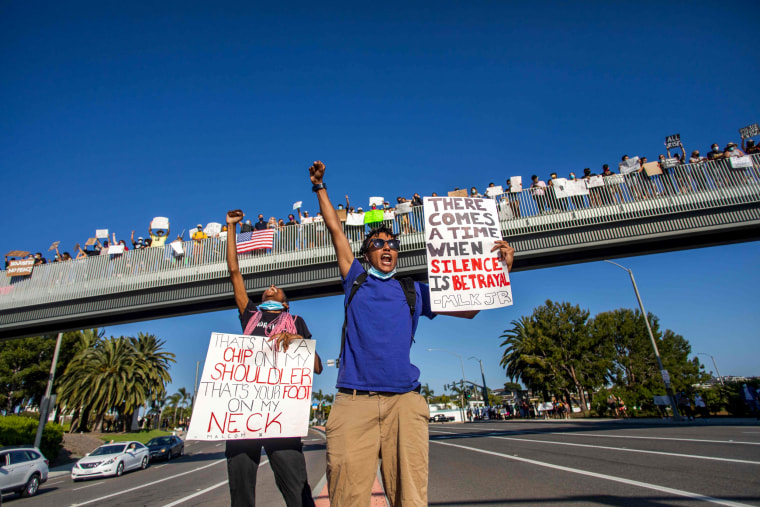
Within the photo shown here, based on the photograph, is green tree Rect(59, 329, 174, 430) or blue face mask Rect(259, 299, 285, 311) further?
green tree Rect(59, 329, 174, 430)

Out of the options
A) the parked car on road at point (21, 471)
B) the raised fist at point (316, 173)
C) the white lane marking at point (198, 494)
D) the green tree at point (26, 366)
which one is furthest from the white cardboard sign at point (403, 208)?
the green tree at point (26, 366)

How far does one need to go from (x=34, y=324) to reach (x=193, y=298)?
5875 mm

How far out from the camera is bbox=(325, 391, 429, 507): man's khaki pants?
224 centimetres

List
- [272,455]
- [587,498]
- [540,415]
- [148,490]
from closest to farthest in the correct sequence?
1. [272,455]
2. [587,498]
3. [148,490]
4. [540,415]

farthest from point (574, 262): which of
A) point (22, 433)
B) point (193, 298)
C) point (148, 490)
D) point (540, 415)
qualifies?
point (540, 415)

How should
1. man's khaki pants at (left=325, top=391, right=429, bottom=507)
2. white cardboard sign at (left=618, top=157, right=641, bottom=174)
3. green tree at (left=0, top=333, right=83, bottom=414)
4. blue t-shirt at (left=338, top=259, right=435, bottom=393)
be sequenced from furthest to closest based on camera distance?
green tree at (left=0, top=333, right=83, bottom=414), white cardboard sign at (left=618, top=157, right=641, bottom=174), blue t-shirt at (left=338, top=259, right=435, bottom=393), man's khaki pants at (left=325, top=391, right=429, bottom=507)

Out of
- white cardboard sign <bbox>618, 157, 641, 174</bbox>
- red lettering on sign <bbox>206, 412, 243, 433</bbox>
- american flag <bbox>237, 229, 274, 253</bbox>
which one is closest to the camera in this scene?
red lettering on sign <bbox>206, 412, 243, 433</bbox>

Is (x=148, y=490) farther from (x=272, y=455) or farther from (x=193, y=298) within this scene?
(x=272, y=455)

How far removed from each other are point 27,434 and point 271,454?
2806 centimetres

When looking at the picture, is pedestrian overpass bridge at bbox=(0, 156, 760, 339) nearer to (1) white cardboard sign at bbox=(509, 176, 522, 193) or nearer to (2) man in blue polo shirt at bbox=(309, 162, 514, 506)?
(1) white cardboard sign at bbox=(509, 176, 522, 193)

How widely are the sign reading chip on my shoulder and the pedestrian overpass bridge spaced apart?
861cm

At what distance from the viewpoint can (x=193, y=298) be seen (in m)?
13.7

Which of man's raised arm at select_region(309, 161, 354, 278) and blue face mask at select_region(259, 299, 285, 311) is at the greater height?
man's raised arm at select_region(309, 161, 354, 278)

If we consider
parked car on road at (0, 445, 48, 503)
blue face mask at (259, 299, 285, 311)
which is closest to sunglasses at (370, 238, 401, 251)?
blue face mask at (259, 299, 285, 311)
